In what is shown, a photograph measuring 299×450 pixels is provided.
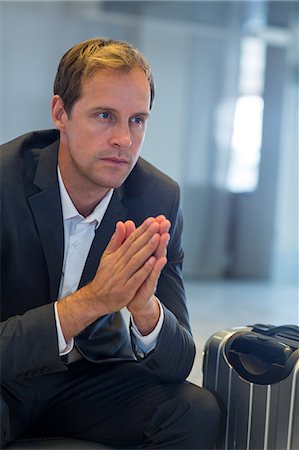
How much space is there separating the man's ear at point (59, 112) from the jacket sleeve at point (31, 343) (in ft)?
1.80

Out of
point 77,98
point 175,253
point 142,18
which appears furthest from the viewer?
point 142,18

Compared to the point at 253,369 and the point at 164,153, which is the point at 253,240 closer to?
the point at 164,153

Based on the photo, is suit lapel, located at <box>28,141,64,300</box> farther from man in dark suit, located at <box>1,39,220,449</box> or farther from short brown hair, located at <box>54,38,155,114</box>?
short brown hair, located at <box>54,38,155,114</box>

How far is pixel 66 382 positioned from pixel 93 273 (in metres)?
0.35

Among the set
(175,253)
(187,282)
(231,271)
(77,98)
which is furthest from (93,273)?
(231,271)

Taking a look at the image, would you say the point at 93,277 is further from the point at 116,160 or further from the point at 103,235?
the point at 116,160

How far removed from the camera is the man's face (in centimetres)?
192

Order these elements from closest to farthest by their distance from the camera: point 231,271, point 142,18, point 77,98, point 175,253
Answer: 1. point 77,98
2. point 175,253
3. point 142,18
4. point 231,271

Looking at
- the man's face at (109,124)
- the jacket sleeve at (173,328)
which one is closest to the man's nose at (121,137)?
the man's face at (109,124)

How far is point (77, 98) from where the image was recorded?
77.9 inches

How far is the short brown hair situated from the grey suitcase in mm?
785

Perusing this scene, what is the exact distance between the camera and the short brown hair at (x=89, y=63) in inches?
76.6

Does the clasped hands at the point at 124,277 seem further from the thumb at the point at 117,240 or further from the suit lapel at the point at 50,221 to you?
the suit lapel at the point at 50,221

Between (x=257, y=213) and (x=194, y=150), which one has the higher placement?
(x=194, y=150)
